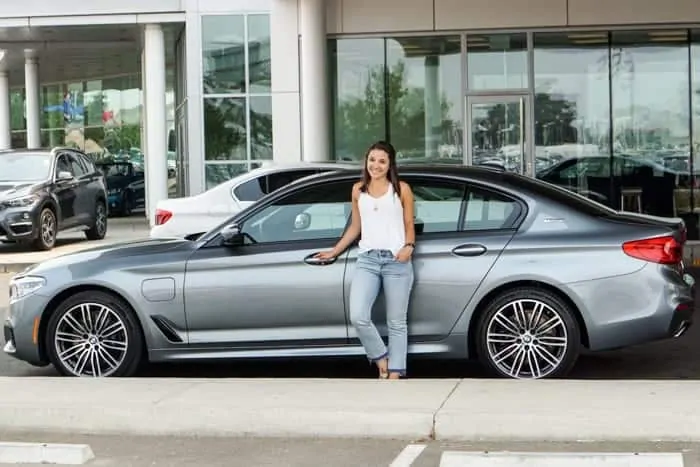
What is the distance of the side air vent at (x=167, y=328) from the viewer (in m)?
7.91

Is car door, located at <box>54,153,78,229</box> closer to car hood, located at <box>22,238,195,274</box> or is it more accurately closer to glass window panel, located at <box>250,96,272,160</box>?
glass window panel, located at <box>250,96,272,160</box>

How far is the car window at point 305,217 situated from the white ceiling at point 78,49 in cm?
1617

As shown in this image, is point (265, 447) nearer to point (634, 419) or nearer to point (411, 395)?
point (411, 395)

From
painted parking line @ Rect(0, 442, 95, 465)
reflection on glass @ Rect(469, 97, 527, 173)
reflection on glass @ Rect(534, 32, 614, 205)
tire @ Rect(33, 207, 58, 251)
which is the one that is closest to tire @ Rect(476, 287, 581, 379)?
painted parking line @ Rect(0, 442, 95, 465)

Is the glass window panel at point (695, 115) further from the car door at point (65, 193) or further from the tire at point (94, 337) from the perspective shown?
the tire at point (94, 337)

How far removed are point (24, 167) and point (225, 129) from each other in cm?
387

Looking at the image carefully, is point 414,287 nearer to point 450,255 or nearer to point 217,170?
point 450,255

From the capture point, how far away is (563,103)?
1873cm

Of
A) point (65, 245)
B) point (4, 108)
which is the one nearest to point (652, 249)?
point (65, 245)

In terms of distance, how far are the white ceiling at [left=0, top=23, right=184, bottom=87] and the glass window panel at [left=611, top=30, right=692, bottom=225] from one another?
9.67 m

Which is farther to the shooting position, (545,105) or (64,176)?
(64,176)

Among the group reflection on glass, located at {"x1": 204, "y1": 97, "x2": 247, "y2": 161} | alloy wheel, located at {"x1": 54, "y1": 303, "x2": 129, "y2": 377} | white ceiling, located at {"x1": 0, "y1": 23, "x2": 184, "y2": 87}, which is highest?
white ceiling, located at {"x1": 0, "y1": 23, "x2": 184, "y2": 87}

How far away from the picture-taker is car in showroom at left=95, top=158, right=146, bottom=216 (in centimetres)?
3048

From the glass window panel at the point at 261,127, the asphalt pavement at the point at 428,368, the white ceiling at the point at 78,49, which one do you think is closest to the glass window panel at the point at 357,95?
the glass window panel at the point at 261,127
